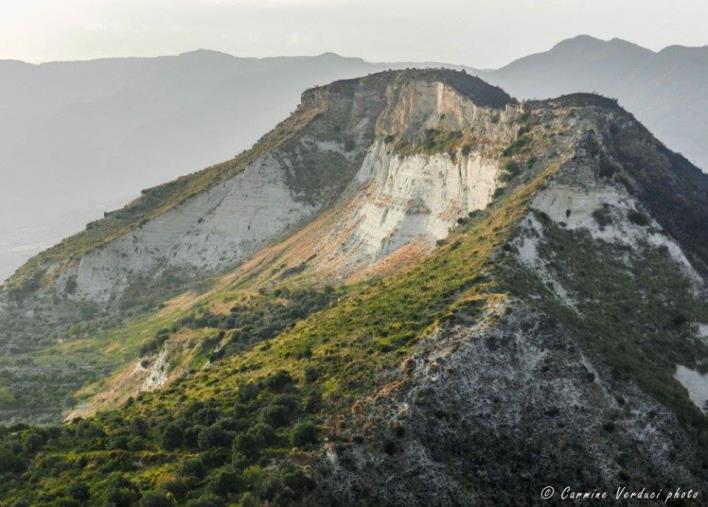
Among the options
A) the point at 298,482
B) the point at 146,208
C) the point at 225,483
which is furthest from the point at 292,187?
the point at 298,482

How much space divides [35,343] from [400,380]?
200 ft

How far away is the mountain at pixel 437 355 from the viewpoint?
82.5ft

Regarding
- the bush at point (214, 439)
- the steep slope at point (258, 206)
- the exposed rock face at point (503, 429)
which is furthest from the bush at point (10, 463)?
the steep slope at point (258, 206)

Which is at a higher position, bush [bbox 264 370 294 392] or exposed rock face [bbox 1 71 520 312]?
exposed rock face [bbox 1 71 520 312]

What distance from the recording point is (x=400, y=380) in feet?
90.3

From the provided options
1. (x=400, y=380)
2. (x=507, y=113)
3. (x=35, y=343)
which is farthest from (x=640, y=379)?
(x=35, y=343)

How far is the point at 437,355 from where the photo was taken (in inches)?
1118

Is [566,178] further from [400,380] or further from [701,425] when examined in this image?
[400,380]

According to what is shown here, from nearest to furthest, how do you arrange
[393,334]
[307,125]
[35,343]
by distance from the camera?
[393,334] < [35,343] < [307,125]

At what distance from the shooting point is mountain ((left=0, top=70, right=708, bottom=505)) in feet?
82.5

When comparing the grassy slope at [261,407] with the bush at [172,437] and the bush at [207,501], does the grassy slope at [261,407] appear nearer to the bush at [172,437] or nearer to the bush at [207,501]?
the bush at [172,437]

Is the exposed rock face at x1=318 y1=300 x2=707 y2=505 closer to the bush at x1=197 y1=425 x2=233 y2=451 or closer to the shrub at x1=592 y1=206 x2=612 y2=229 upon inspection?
A: the bush at x1=197 y1=425 x2=233 y2=451

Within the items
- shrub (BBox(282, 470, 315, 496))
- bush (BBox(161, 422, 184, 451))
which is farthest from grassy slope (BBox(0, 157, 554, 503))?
bush (BBox(161, 422, 184, 451))

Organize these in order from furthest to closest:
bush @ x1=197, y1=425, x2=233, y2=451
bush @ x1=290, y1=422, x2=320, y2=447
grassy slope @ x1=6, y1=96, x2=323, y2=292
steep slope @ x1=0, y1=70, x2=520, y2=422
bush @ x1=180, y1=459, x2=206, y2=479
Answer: grassy slope @ x1=6, y1=96, x2=323, y2=292, steep slope @ x1=0, y1=70, x2=520, y2=422, bush @ x1=197, y1=425, x2=233, y2=451, bush @ x1=290, y1=422, x2=320, y2=447, bush @ x1=180, y1=459, x2=206, y2=479
